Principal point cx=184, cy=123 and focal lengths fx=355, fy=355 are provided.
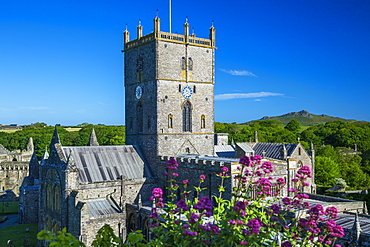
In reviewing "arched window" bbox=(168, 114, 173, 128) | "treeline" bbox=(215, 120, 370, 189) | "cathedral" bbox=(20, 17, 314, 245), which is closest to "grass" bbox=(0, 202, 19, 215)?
"cathedral" bbox=(20, 17, 314, 245)

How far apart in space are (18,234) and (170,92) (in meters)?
20.3

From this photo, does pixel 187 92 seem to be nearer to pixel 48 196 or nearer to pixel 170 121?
pixel 170 121

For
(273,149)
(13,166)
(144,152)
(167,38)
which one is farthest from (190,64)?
(13,166)

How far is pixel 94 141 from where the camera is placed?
141ft

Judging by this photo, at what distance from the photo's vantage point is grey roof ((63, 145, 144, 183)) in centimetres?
2939

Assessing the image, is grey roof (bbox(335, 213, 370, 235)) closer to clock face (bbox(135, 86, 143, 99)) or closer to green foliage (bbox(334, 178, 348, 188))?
clock face (bbox(135, 86, 143, 99))

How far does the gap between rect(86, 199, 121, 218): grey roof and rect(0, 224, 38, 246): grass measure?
7768 millimetres

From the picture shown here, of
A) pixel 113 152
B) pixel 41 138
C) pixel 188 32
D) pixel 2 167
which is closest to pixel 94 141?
pixel 113 152

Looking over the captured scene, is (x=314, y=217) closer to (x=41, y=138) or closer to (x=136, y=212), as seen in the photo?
(x=136, y=212)

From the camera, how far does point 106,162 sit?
101 feet

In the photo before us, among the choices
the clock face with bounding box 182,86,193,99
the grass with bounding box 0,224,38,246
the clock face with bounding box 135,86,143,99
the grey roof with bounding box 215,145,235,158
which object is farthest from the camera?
the grey roof with bounding box 215,145,235,158

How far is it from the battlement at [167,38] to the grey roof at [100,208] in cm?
1498

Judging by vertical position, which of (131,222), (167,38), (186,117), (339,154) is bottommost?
(131,222)

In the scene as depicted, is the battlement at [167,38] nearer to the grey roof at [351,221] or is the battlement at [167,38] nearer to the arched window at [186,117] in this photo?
the arched window at [186,117]
